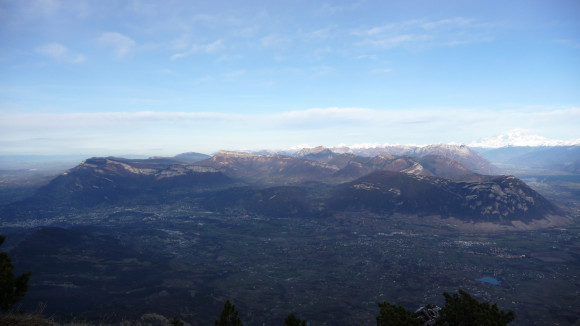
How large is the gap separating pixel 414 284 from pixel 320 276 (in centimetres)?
5352

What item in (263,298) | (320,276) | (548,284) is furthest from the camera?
(320,276)

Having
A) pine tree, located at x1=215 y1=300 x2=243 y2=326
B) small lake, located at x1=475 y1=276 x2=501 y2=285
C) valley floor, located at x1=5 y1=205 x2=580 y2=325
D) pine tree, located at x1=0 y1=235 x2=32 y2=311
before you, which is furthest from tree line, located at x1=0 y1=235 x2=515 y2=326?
small lake, located at x1=475 y1=276 x2=501 y2=285

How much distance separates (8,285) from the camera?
33625mm

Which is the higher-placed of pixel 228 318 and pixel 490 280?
pixel 228 318

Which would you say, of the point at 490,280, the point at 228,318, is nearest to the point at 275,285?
the point at 228,318

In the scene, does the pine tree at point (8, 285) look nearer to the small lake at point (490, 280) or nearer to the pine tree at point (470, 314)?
the pine tree at point (470, 314)

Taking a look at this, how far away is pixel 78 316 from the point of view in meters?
108

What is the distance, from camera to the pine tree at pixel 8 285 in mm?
33081

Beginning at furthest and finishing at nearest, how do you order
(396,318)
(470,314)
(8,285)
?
(470,314) < (396,318) < (8,285)

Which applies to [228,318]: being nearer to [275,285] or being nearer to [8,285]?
[8,285]

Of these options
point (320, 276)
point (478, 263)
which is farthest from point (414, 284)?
point (478, 263)

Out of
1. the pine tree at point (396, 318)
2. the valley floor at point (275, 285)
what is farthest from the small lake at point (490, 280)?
the pine tree at point (396, 318)

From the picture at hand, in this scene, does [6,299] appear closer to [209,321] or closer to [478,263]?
[209,321]

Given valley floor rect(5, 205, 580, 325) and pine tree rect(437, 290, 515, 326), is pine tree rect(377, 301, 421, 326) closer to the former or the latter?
pine tree rect(437, 290, 515, 326)
